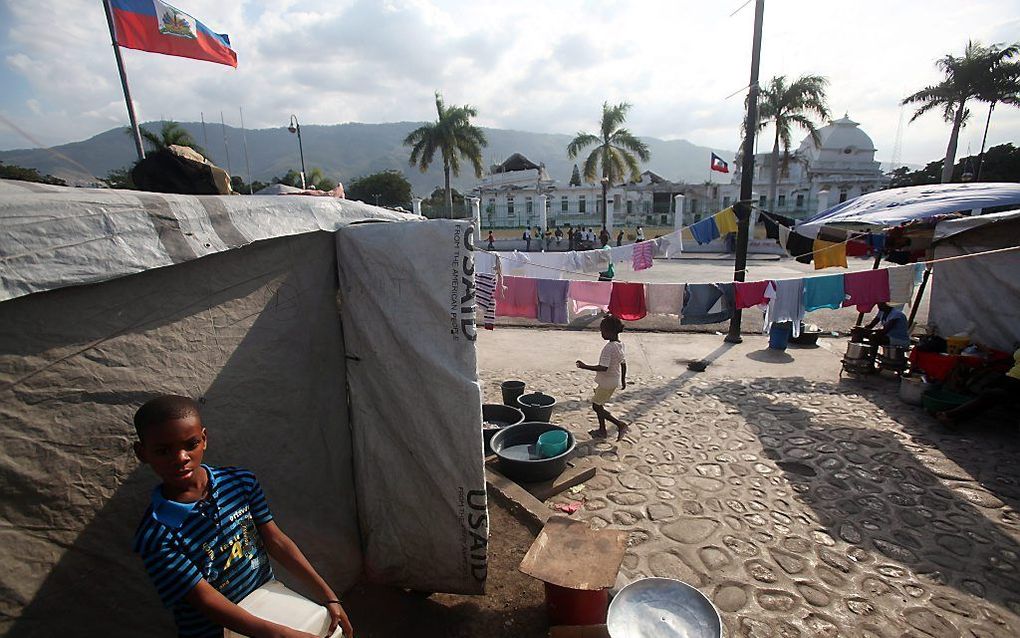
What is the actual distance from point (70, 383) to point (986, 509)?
717cm

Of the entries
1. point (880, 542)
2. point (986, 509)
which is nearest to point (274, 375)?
point (880, 542)

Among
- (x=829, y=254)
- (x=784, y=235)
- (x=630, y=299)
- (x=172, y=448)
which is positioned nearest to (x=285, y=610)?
(x=172, y=448)

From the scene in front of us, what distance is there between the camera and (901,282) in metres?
7.64

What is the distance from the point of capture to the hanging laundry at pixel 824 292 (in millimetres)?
7688

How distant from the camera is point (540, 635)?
309 cm

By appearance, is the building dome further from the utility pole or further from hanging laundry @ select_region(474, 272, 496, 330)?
hanging laundry @ select_region(474, 272, 496, 330)

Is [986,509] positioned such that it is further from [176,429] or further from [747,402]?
[176,429]

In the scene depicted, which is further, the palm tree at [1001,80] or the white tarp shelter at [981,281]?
the palm tree at [1001,80]

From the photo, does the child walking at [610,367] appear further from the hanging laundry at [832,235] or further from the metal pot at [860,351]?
the hanging laundry at [832,235]

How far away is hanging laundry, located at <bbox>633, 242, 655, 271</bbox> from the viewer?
11461 mm

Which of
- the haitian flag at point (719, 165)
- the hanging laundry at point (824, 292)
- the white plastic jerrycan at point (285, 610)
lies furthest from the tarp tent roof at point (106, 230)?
the haitian flag at point (719, 165)

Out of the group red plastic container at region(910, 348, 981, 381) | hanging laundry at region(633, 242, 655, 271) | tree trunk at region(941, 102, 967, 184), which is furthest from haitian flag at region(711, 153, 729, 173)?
tree trunk at region(941, 102, 967, 184)

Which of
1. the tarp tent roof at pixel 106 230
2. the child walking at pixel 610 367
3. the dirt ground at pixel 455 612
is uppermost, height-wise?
the tarp tent roof at pixel 106 230

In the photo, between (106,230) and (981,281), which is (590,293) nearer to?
(981,281)
